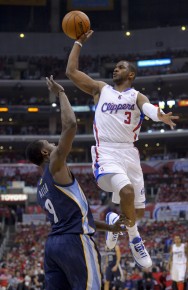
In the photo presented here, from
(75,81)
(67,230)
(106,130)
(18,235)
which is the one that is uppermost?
(75,81)

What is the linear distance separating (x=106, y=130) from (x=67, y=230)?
228cm

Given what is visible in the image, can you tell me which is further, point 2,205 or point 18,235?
point 2,205

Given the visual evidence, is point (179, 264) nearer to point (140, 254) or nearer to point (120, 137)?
point (140, 254)

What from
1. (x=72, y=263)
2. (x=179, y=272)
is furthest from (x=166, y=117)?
(x=179, y=272)

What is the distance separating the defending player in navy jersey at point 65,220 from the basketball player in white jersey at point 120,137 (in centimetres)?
169

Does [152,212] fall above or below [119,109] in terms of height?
below

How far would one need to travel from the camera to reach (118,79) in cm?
869

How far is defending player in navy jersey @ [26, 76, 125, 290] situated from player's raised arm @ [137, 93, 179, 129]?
157 centimetres

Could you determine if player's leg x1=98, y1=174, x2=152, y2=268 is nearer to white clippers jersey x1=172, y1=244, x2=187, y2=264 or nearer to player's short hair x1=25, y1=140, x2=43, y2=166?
player's short hair x1=25, y1=140, x2=43, y2=166

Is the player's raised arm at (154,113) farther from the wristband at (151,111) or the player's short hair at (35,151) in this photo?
the player's short hair at (35,151)

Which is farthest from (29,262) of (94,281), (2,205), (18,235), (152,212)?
(94,281)

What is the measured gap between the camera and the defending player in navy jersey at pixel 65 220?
6504mm

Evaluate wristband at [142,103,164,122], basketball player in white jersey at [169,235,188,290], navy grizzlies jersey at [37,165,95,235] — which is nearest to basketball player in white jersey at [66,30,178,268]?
wristband at [142,103,164,122]

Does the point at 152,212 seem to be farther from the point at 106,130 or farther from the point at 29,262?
the point at 106,130
